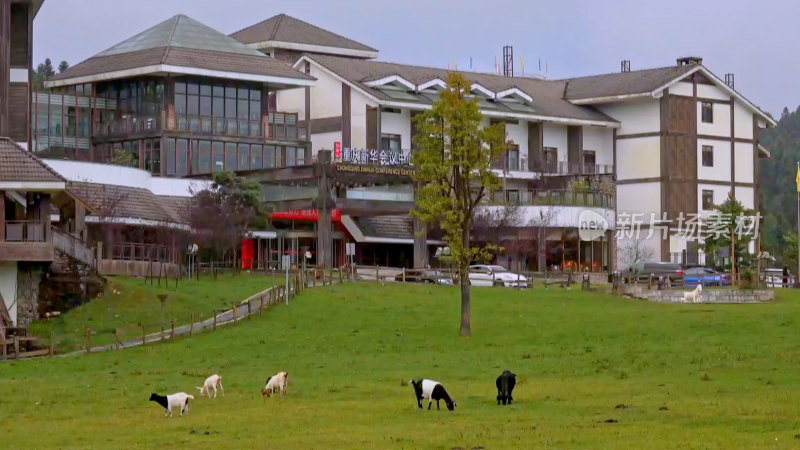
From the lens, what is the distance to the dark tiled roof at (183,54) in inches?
3976

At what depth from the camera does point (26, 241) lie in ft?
178

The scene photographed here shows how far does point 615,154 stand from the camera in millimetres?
123938

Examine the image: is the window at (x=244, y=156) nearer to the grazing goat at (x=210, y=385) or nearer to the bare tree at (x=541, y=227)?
the bare tree at (x=541, y=227)

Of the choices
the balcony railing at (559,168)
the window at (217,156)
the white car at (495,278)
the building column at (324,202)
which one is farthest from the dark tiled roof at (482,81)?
the white car at (495,278)

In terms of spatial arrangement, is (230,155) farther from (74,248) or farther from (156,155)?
(74,248)

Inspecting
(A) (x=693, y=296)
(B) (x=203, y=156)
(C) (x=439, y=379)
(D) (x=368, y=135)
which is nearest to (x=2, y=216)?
(C) (x=439, y=379)

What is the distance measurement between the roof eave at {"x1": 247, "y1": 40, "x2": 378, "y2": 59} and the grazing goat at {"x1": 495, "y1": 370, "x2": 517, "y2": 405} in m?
88.5

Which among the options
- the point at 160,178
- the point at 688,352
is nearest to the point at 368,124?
the point at 160,178

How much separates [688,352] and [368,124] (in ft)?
221

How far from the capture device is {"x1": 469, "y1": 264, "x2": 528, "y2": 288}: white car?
3290 inches

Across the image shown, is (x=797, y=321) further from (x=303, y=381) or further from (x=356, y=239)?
(x=356, y=239)

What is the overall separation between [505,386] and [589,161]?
9207cm

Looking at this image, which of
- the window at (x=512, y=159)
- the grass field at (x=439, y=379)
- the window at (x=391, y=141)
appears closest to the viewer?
the grass field at (x=439, y=379)

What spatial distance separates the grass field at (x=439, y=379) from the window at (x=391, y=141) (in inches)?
1813
